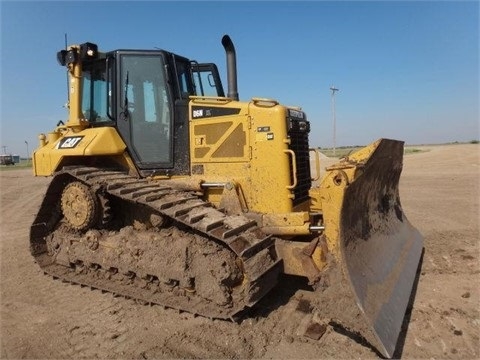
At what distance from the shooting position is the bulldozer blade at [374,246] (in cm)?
381

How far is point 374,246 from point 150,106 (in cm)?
362

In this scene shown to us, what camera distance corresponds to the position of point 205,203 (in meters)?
5.18

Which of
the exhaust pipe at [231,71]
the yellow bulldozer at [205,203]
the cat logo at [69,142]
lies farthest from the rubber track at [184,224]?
the exhaust pipe at [231,71]

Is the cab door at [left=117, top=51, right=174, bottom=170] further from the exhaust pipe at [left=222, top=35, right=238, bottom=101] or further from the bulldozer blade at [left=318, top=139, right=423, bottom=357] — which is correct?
the bulldozer blade at [left=318, top=139, right=423, bottom=357]

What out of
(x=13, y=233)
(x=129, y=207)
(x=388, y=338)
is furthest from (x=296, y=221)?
(x=13, y=233)

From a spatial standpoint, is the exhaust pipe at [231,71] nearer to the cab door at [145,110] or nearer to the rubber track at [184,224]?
the cab door at [145,110]

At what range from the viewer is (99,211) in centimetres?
562

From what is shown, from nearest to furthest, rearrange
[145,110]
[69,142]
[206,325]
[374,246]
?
[206,325]
[374,246]
[145,110]
[69,142]

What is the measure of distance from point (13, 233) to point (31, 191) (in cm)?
935

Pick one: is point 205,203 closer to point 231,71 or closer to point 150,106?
point 150,106

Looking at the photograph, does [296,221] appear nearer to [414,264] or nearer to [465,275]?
[414,264]

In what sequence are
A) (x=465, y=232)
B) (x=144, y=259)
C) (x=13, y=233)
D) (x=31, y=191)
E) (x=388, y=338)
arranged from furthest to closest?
(x=31, y=191) < (x=13, y=233) < (x=465, y=232) < (x=144, y=259) < (x=388, y=338)

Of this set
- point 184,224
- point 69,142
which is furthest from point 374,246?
point 69,142

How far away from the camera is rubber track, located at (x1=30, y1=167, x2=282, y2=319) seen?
4.33m
